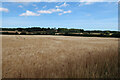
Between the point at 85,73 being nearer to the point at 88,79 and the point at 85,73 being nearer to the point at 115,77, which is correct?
the point at 88,79

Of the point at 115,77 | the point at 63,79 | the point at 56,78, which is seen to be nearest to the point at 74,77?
the point at 63,79

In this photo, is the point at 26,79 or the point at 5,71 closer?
the point at 26,79

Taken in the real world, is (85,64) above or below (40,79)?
above

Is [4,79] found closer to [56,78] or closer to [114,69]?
[56,78]

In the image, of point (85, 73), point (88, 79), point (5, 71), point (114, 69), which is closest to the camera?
point (88, 79)

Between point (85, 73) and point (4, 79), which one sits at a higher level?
point (85, 73)

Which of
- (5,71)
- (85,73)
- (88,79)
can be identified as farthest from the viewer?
(5,71)

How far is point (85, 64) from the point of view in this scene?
3586 millimetres

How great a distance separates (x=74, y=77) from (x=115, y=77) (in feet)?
4.27

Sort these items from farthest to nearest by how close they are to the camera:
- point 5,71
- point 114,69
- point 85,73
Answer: point 5,71 < point 114,69 < point 85,73

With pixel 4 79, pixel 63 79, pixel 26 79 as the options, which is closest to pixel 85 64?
pixel 63 79

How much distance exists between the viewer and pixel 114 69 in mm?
3172

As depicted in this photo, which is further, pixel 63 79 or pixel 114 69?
pixel 114 69

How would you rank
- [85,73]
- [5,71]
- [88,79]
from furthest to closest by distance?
[5,71] < [85,73] < [88,79]
